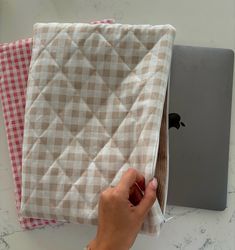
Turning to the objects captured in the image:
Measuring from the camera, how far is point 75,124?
63 cm

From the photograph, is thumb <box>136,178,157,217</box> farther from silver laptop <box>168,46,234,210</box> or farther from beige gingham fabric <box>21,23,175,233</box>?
silver laptop <box>168,46,234,210</box>

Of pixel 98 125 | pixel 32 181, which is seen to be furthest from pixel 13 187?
pixel 98 125

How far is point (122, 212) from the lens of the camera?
21.5 inches

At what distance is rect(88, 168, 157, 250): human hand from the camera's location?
1.80 ft

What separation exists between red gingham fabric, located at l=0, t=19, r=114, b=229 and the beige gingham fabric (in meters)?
0.06

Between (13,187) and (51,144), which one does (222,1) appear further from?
(13,187)

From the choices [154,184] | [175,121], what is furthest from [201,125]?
[154,184]

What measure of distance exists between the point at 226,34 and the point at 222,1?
0.06m

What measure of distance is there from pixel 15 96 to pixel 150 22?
29 cm

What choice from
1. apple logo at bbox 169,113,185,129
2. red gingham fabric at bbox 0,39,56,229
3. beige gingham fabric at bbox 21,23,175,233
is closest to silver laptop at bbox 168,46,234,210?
apple logo at bbox 169,113,185,129

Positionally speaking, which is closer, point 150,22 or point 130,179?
point 130,179

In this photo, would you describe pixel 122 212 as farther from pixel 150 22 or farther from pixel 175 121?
pixel 150 22

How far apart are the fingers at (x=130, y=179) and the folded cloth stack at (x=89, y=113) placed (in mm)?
17

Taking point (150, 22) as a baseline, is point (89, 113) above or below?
below
